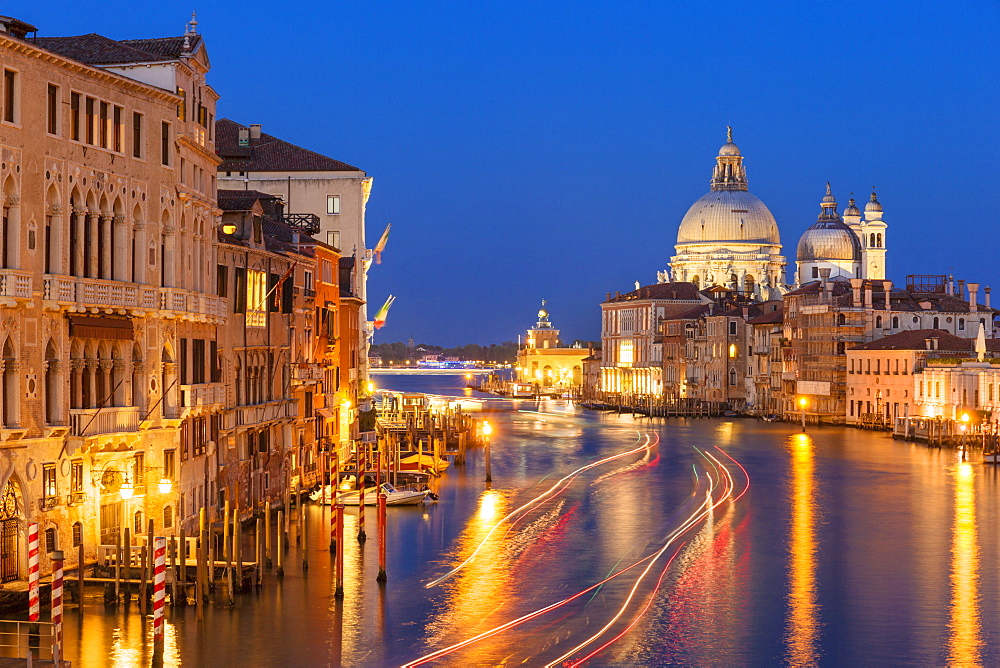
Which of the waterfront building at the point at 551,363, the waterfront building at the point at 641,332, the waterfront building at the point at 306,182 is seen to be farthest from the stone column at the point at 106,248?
the waterfront building at the point at 551,363

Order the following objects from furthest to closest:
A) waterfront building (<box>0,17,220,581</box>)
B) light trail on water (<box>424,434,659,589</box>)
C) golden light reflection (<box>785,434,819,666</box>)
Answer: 1. light trail on water (<box>424,434,659,589</box>)
2. golden light reflection (<box>785,434,819,666</box>)
3. waterfront building (<box>0,17,220,581</box>)

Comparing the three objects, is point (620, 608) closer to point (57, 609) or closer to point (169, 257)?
point (169, 257)

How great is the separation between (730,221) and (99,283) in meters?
101

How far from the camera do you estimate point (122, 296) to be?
2175 centimetres

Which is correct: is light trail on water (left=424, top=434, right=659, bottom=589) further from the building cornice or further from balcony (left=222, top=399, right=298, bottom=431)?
the building cornice

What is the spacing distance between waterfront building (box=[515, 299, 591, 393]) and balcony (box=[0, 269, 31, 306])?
4499 inches

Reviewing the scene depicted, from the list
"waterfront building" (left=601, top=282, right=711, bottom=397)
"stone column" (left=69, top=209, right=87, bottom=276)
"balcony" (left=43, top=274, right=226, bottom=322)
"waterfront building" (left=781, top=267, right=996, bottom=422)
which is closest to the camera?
"balcony" (left=43, top=274, right=226, bottom=322)

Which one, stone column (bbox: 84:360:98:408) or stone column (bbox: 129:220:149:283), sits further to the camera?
stone column (bbox: 129:220:149:283)

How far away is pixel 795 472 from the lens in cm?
4759

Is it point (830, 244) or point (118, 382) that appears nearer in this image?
point (118, 382)

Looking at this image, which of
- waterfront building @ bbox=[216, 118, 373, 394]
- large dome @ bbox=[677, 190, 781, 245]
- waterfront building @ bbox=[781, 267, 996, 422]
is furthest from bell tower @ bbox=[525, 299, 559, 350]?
waterfront building @ bbox=[216, 118, 373, 394]

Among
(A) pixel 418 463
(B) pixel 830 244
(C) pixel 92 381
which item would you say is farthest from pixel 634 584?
(B) pixel 830 244

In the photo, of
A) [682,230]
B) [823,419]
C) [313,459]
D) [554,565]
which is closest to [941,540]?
[554,565]

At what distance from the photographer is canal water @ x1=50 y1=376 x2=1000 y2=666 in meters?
20.1
